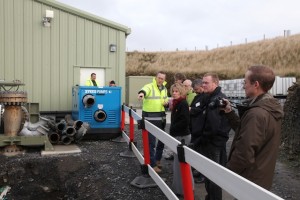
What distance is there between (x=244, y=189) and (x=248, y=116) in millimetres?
822

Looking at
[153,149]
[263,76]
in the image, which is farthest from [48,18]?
[263,76]

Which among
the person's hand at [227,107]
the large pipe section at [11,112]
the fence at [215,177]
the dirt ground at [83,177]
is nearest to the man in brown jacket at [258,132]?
the fence at [215,177]

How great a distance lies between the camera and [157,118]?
6.45 m

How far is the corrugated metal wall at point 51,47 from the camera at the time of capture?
1078 centimetres

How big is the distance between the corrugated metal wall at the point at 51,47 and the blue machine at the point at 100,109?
223cm

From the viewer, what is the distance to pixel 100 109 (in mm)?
9117

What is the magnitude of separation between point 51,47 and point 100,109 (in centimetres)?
329

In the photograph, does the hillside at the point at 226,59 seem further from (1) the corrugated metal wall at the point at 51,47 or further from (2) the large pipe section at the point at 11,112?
(2) the large pipe section at the point at 11,112

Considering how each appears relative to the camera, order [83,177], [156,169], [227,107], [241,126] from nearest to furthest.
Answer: [241,126]
[227,107]
[156,169]
[83,177]

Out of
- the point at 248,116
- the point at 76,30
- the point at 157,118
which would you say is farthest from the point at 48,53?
the point at 248,116

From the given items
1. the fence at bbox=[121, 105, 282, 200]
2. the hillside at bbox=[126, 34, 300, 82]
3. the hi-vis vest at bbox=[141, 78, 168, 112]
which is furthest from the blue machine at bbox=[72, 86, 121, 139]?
the hillside at bbox=[126, 34, 300, 82]

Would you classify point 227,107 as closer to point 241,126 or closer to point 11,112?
point 241,126

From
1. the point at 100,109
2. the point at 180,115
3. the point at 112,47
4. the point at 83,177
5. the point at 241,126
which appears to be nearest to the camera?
the point at 241,126

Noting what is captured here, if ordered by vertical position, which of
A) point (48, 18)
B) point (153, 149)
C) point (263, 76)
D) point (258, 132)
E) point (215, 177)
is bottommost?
point (153, 149)
